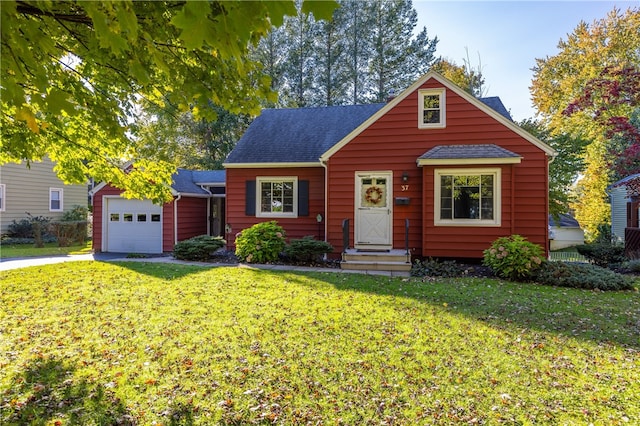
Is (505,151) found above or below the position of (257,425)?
above

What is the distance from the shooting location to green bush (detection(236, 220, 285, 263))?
967cm

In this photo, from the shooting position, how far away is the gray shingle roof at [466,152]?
859cm

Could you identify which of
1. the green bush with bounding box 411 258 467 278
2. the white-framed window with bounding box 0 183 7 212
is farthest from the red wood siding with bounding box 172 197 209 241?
the white-framed window with bounding box 0 183 7 212

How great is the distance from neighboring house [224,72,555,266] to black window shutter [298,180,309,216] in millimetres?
33

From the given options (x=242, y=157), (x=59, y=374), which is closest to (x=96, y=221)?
(x=242, y=157)

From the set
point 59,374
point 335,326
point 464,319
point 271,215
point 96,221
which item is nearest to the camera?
point 59,374

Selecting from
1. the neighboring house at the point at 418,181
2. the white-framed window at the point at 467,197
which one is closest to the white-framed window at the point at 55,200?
the neighboring house at the point at 418,181

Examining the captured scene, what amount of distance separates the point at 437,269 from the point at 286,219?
5136mm

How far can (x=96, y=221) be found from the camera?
1326 cm

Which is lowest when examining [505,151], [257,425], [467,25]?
[257,425]

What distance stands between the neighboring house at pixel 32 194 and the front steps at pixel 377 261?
47.4 ft

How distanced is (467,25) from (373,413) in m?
11.1

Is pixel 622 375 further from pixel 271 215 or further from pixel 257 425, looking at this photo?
pixel 271 215

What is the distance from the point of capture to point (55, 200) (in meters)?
18.4
